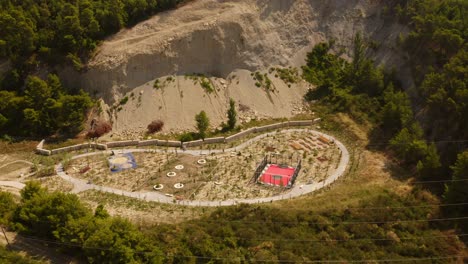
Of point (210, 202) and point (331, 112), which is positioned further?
point (331, 112)

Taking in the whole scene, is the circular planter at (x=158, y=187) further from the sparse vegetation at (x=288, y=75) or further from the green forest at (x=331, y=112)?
the sparse vegetation at (x=288, y=75)

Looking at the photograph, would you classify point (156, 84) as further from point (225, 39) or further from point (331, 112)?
point (331, 112)

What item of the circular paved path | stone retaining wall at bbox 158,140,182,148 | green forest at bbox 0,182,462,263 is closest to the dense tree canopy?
green forest at bbox 0,182,462,263

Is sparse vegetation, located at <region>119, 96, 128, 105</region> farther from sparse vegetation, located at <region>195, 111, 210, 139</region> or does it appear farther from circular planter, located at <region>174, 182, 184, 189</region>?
circular planter, located at <region>174, 182, 184, 189</region>

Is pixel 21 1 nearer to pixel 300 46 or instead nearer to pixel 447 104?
pixel 300 46

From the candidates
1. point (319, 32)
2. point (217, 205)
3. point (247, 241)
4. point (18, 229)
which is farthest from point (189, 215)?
point (319, 32)

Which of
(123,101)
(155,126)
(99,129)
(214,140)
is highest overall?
(123,101)

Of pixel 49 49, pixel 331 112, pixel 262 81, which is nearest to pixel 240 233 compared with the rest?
pixel 331 112
